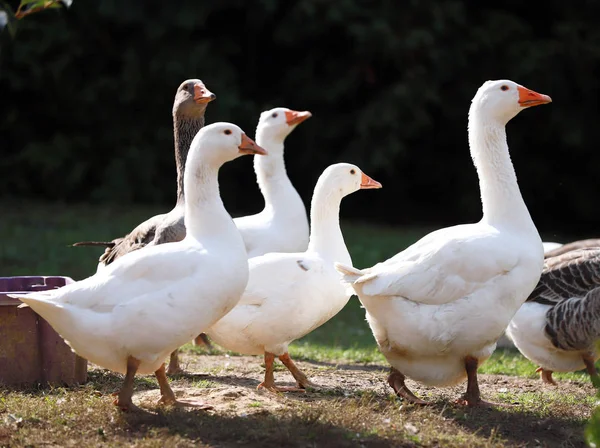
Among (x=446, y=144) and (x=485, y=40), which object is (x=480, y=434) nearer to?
(x=485, y=40)

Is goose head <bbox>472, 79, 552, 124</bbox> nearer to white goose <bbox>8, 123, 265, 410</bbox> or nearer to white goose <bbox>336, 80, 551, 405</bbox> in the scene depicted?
white goose <bbox>336, 80, 551, 405</bbox>

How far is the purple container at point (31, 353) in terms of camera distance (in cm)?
578

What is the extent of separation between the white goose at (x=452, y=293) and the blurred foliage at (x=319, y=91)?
32.3 feet

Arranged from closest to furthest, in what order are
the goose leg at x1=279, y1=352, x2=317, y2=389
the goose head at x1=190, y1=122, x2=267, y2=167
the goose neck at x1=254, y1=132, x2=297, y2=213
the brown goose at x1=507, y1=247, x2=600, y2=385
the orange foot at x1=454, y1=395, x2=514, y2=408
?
1. the goose head at x1=190, y1=122, x2=267, y2=167
2. the orange foot at x1=454, y1=395, x2=514, y2=408
3. the goose leg at x1=279, y1=352, x2=317, y2=389
4. the brown goose at x1=507, y1=247, x2=600, y2=385
5. the goose neck at x1=254, y1=132, x2=297, y2=213

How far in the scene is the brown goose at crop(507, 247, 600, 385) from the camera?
672 cm

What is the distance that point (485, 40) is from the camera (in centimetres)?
1564

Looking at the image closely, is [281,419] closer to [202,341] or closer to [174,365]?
[174,365]

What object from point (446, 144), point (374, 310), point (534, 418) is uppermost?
point (446, 144)

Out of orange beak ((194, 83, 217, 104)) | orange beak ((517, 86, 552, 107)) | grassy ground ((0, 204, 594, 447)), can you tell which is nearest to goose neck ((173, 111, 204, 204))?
orange beak ((194, 83, 217, 104))

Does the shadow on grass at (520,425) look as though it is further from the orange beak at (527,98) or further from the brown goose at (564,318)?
the orange beak at (527,98)

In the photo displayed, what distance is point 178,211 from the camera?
665 cm

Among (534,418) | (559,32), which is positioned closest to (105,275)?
(534,418)

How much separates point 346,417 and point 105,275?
154 cm

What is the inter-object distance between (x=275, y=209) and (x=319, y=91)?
890 centimetres
